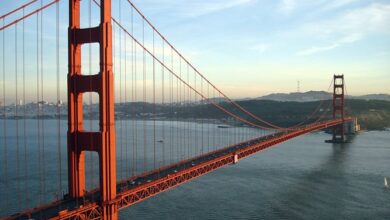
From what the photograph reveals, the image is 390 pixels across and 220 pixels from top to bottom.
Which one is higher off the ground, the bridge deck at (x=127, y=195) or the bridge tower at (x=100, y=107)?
the bridge tower at (x=100, y=107)

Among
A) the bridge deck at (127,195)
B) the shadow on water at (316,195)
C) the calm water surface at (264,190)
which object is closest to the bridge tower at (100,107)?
the bridge deck at (127,195)

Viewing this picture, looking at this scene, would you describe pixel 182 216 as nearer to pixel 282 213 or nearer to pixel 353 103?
pixel 282 213

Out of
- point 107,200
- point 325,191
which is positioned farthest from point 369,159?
point 107,200

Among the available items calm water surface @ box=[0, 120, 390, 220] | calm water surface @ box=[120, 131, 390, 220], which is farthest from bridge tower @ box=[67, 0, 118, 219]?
calm water surface @ box=[120, 131, 390, 220]

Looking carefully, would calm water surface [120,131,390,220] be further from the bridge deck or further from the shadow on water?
the bridge deck

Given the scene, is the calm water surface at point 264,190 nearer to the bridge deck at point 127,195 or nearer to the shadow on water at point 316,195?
the shadow on water at point 316,195

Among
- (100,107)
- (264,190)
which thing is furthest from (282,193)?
(100,107)
